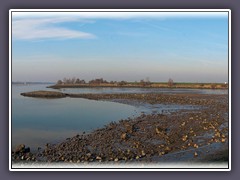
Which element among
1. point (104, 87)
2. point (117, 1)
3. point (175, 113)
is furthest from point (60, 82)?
point (175, 113)

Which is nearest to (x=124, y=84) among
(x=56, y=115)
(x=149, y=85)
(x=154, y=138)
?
(x=149, y=85)

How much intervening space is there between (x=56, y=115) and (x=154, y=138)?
1811mm

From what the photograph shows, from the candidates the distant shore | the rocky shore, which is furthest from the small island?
the rocky shore

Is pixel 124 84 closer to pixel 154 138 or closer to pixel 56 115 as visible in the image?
pixel 154 138

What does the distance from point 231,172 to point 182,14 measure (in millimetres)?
2831

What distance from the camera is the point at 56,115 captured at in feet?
19.0

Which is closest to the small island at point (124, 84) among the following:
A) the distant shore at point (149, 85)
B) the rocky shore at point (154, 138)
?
the distant shore at point (149, 85)

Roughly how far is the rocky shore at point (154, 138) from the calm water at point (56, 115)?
0.36 ft

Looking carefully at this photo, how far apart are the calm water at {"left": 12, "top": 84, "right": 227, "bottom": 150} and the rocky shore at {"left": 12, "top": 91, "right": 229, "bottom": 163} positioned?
0.36 ft

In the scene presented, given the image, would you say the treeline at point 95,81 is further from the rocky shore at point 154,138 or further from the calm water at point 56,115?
the rocky shore at point 154,138

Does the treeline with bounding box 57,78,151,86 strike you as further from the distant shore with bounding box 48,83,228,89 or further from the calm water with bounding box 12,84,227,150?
the calm water with bounding box 12,84,227,150

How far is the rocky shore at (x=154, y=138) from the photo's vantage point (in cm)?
555

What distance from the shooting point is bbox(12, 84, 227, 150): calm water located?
5543mm
